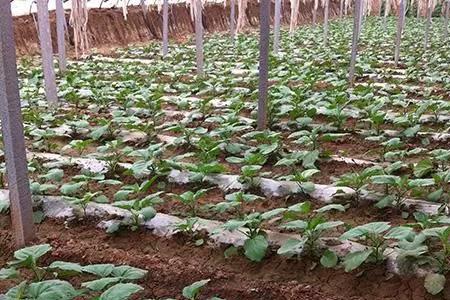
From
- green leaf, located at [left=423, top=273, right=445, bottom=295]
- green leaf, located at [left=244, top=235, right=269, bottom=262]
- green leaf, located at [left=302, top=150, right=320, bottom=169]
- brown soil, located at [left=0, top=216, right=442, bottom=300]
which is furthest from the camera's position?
green leaf, located at [left=302, top=150, right=320, bottom=169]

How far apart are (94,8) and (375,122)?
1133 centimetres

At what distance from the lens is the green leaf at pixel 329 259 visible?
2.95 meters

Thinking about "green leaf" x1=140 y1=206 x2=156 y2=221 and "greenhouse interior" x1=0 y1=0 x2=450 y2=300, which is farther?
"green leaf" x1=140 y1=206 x2=156 y2=221

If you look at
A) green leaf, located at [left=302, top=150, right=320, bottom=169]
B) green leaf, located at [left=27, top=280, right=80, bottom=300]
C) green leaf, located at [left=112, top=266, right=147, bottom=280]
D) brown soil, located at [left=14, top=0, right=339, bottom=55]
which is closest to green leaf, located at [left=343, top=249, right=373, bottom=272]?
green leaf, located at [left=112, top=266, right=147, bottom=280]

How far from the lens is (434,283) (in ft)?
8.78

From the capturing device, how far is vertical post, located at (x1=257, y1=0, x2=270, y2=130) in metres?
5.27

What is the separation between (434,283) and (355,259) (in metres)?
0.38

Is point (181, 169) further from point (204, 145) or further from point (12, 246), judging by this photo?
point (12, 246)

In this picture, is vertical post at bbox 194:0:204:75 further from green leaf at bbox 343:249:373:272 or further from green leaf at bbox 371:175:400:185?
green leaf at bbox 343:249:373:272

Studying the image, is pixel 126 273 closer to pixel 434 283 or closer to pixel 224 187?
pixel 434 283

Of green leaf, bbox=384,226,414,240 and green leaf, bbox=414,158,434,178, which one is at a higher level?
green leaf, bbox=384,226,414,240

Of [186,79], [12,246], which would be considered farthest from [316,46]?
[12,246]

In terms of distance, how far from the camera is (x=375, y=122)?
17.2ft

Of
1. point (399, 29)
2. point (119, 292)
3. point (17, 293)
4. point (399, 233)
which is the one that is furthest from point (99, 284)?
point (399, 29)
